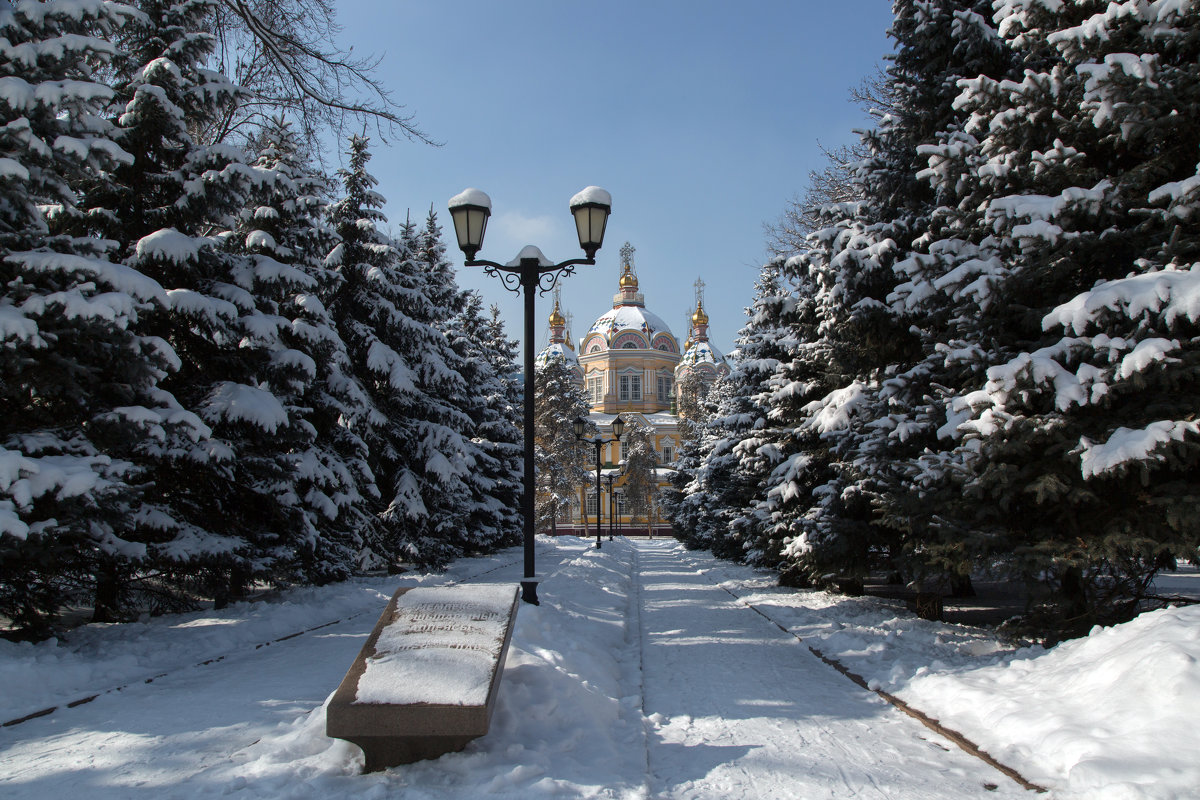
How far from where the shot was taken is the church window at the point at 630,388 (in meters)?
73.3

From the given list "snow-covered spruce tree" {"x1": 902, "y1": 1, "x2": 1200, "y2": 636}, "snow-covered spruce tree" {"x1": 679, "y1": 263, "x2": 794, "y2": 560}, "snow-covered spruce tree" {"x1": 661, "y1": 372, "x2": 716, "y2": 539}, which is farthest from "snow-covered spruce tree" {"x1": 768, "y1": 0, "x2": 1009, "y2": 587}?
"snow-covered spruce tree" {"x1": 661, "y1": 372, "x2": 716, "y2": 539}

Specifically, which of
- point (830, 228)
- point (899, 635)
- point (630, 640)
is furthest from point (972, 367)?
point (630, 640)

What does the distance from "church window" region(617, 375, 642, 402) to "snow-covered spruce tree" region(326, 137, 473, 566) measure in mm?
56238

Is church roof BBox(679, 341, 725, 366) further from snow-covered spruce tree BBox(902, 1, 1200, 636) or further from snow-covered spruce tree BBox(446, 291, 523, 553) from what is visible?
snow-covered spruce tree BBox(902, 1, 1200, 636)

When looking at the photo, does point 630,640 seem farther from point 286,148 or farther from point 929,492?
point 286,148

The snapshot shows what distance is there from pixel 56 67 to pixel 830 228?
8523mm

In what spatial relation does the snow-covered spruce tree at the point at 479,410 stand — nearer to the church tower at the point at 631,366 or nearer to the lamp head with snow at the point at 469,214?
the lamp head with snow at the point at 469,214

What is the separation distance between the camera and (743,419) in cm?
1933

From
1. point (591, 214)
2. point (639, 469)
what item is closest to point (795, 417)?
point (591, 214)

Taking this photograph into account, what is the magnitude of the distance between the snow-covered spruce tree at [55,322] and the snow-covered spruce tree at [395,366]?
319 inches

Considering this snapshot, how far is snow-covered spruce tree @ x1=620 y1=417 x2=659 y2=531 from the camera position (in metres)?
57.4

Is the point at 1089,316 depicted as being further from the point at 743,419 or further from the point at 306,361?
the point at 743,419

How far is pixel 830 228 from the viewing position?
32.4 feet

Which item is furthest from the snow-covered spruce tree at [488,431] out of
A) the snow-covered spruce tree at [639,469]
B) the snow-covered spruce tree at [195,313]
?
the snow-covered spruce tree at [639,469]
